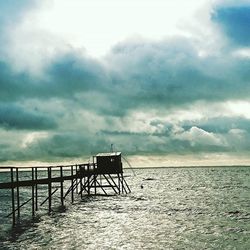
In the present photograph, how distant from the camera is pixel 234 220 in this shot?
33.5m

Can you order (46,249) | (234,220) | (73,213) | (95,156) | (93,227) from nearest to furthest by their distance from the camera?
(46,249) < (93,227) < (234,220) < (73,213) < (95,156)

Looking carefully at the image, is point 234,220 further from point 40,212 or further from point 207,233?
point 40,212

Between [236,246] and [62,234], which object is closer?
[236,246]

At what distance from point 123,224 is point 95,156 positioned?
76.9 ft

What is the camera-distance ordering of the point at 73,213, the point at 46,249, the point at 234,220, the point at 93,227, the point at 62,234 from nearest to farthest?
the point at 46,249 → the point at 62,234 → the point at 93,227 → the point at 234,220 → the point at 73,213

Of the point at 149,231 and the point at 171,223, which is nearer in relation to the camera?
the point at 149,231

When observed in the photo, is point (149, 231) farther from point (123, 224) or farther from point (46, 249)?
point (46, 249)

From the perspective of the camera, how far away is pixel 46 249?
71.4 feet

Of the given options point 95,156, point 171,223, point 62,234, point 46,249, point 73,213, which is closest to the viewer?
point 46,249

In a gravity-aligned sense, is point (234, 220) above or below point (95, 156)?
below

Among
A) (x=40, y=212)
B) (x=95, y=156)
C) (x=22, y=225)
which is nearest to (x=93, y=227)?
(x=22, y=225)

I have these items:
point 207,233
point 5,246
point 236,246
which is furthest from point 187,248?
point 5,246

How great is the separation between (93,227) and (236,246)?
10.7 m

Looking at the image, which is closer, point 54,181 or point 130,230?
point 130,230
